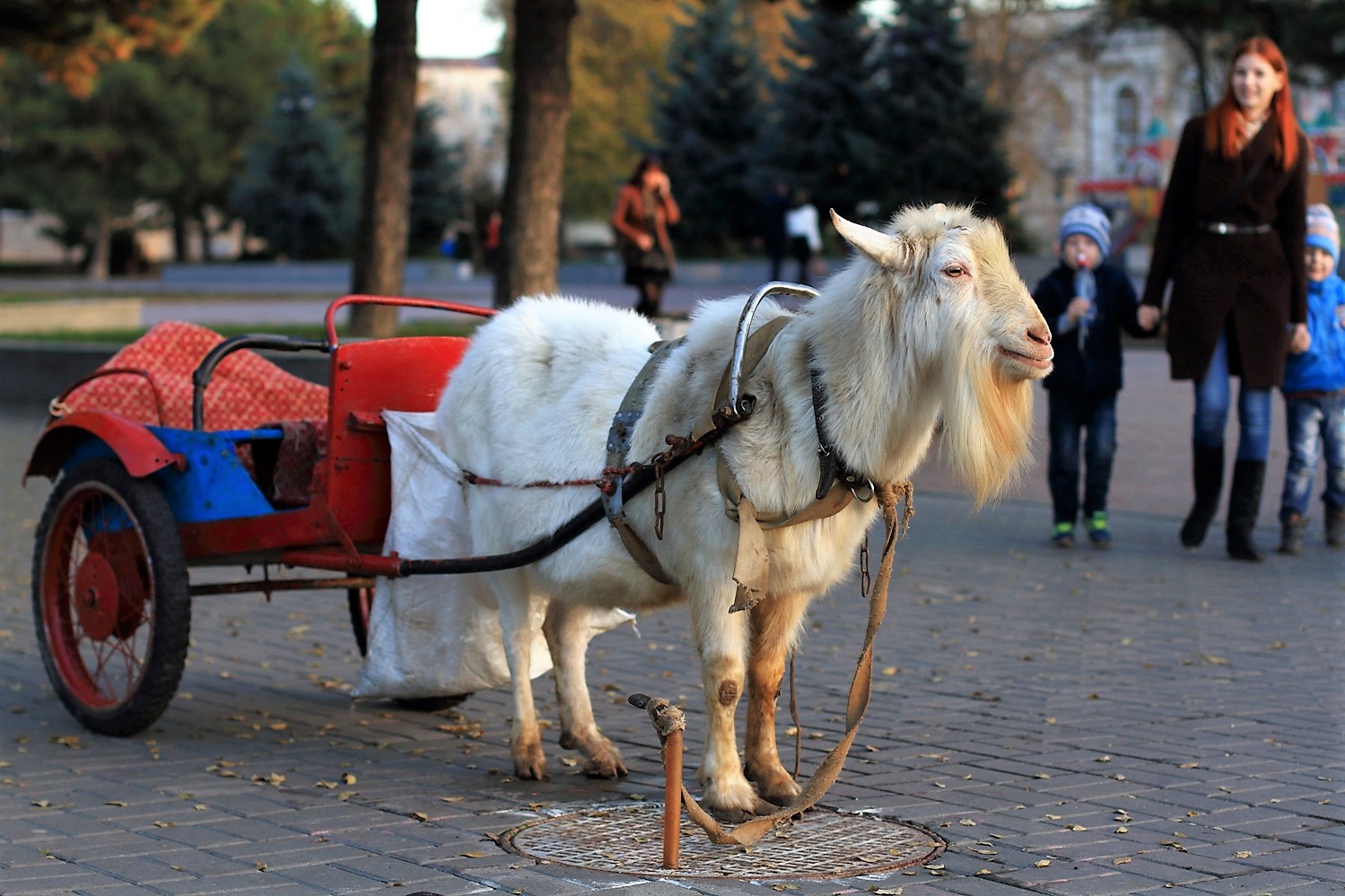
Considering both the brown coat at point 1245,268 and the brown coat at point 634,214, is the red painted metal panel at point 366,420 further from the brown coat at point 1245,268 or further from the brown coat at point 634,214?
the brown coat at point 634,214

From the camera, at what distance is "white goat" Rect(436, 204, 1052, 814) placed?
448 centimetres

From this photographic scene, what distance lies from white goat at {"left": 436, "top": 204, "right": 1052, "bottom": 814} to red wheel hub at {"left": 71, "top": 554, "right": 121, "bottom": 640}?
4.94 feet

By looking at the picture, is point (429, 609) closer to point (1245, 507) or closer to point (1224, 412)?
point (1224, 412)

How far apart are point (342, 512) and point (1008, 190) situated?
36947 millimetres

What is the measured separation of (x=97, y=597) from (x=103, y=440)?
1.92 ft

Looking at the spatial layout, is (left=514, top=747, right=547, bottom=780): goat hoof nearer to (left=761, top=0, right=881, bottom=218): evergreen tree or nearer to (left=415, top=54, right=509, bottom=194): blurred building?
(left=761, top=0, right=881, bottom=218): evergreen tree

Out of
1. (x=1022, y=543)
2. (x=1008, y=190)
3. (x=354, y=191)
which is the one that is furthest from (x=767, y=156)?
(x=1022, y=543)

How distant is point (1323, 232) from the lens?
33.1 ft

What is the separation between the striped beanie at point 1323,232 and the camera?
33.0ft

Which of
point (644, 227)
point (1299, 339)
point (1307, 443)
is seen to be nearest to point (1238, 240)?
point (1299, 339)

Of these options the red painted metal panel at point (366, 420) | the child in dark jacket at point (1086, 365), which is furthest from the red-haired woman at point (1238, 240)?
the red painted metal panel at point (366, 420)

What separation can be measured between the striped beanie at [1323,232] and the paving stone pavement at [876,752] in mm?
1955

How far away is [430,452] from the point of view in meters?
5.81

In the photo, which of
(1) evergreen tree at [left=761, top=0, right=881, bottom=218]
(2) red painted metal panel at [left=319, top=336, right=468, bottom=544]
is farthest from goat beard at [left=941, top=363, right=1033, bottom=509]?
(1) evergreen tree at [left=761, top=0, right=881, bottom=218]
